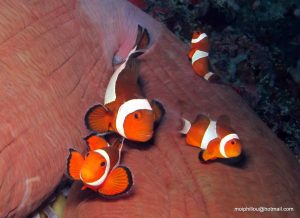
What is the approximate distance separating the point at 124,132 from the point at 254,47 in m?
1.75

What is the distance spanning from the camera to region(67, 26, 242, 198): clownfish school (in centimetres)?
84

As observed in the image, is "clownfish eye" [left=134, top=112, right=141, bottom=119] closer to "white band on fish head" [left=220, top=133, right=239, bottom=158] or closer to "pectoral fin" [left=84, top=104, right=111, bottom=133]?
"pectoral fin" [left=84, top=104, right=111, bottom=133]

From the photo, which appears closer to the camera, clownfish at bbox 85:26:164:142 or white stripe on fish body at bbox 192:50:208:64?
clownfish at bbox 85:26:164:142

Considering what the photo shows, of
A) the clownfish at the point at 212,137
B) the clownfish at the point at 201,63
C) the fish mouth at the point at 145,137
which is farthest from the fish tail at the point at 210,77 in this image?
the fish mouth at the point at 145,137

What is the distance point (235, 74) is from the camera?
2.29m

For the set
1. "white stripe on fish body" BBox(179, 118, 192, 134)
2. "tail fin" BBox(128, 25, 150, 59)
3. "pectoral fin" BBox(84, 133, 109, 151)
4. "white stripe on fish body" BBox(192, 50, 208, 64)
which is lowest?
"pectoral fin" BBox(84, 133, 109, 151)

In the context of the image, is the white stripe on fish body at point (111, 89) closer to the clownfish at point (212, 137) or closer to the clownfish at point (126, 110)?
the clownfish at point (126, 110)

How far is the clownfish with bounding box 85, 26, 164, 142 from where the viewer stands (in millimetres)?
923

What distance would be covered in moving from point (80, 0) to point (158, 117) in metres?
0.45

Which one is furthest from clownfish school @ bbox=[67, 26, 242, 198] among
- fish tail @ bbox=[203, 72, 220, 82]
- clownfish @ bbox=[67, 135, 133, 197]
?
fish tail @ bbox=[203, 72, 220, 82]

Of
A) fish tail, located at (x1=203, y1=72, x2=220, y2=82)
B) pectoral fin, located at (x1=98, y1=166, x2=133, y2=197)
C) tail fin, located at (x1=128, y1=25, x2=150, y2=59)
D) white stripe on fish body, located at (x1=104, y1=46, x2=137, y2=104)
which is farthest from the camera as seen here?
fish tail, located at (x1=203, y1=72, x2=220, y2=82)

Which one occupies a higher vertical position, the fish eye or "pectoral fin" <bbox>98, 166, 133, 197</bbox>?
the fish eye

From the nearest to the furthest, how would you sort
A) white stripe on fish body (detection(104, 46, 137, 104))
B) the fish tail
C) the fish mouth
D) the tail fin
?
the fish mouth, white stripe on fish body (detection(104, 46, 137, 104)), the tail fin, the fish tail

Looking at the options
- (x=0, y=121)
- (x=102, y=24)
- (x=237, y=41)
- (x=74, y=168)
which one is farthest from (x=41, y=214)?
(x=237, y=41)
